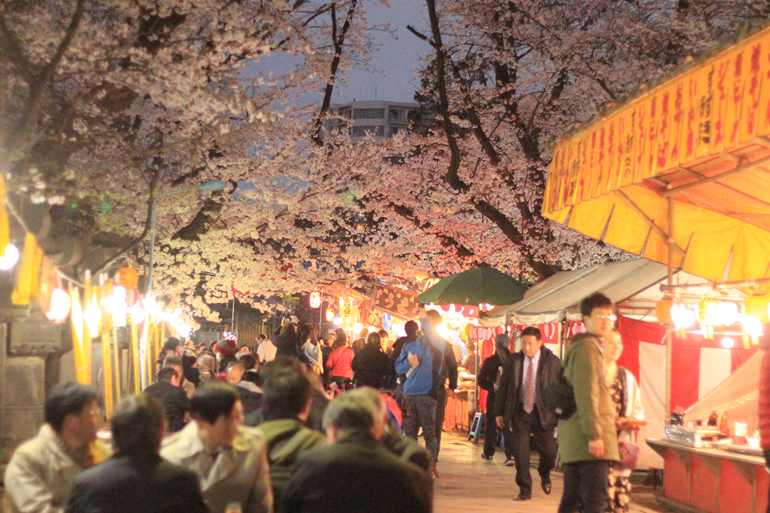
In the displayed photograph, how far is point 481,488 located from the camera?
10.4 m

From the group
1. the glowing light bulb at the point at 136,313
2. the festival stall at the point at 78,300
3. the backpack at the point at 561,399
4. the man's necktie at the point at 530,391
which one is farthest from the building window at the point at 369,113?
the backpack at the point at 561,399

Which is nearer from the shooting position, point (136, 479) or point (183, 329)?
point (136, 479)

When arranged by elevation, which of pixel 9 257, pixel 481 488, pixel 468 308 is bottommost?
pixel 481 488

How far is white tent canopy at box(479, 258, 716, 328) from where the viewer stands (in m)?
11.1

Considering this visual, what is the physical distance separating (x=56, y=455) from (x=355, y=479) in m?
1.86

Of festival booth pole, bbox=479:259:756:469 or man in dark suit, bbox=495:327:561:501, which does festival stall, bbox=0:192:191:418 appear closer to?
man in dark suit, bbox=495:327:561:501

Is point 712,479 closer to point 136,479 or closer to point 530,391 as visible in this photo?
point 530,391

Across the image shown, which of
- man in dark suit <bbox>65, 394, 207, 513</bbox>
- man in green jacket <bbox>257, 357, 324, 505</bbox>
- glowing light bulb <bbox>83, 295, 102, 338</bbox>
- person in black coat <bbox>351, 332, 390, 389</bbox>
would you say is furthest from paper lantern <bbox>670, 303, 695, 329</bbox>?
glowing light bulb <bbox>83, 295, 102, 338</bbox>

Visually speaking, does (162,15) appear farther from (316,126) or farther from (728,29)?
(728,29)

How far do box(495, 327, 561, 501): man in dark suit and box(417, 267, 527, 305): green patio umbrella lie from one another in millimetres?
3831

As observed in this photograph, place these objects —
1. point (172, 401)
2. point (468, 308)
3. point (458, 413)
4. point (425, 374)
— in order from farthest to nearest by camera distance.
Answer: point (458, 413) → point (468, 308) → point (425, 374) → point (172, 401)

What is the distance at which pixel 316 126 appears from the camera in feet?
70.7

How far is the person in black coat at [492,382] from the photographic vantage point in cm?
1291

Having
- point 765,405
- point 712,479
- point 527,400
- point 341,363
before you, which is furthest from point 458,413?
point 765,405
